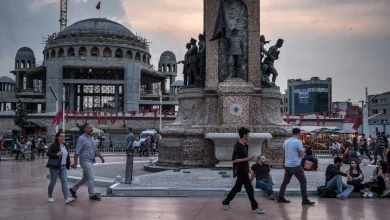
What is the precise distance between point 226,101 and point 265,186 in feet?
17.5

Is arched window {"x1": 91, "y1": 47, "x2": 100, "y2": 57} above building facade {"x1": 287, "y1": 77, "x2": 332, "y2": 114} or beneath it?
above

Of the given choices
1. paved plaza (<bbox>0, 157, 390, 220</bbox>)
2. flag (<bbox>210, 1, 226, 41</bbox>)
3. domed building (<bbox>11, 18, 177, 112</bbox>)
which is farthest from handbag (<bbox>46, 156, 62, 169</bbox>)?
domed building (<bbox>11, 18, 177, 112</bbox>)

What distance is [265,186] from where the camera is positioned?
1077 centimetres

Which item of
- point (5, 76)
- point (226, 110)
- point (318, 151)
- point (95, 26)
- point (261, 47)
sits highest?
point (95, 26)

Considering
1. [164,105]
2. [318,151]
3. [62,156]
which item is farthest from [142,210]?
[164,105]

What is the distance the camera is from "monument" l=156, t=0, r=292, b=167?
51.4 feet

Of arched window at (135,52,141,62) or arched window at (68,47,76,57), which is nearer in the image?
arched window at (68,47,76,57)

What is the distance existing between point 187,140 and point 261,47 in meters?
4.33

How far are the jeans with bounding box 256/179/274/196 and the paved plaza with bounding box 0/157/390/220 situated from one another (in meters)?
0.22

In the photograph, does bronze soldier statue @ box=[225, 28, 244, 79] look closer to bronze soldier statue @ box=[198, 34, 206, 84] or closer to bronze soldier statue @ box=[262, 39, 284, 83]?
bronze soldier statue @ box=[198, 34, 206, 84]

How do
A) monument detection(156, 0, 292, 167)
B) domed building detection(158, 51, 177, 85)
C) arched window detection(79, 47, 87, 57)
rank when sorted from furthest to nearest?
Answer: domed building detection(158, 51, 177, 85), arched window detection(79, 47, 87, 57), monument detection(156, 0, 292, 167)

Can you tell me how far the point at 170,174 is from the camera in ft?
45.4

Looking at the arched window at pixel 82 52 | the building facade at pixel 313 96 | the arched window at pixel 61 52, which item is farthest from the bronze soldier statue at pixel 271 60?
the building facade at pixel 313 96

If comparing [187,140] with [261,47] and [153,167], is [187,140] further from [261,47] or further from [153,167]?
[261,47]
